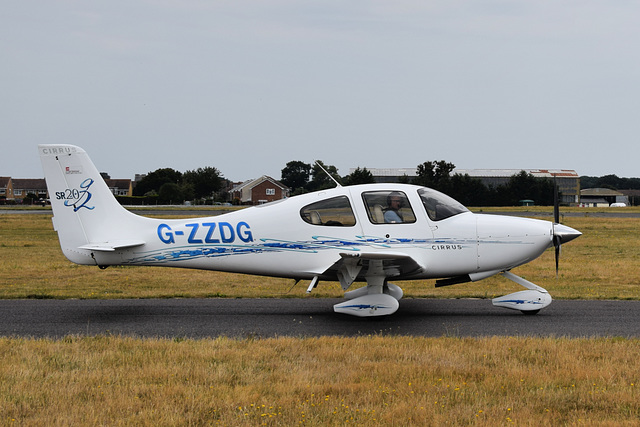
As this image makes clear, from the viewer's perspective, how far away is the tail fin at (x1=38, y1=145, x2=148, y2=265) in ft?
37.4

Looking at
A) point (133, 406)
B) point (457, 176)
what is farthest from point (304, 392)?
point (457, 176)

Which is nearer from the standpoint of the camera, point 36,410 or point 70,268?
point 36,410

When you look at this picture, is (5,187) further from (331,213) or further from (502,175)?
(331,213)

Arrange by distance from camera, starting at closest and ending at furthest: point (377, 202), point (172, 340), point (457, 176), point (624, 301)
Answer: point (172, 340), point (377, 202), point (624, 301), point (457, 176)

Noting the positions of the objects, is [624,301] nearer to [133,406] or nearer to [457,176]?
[133,406]

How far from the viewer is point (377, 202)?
437 inches

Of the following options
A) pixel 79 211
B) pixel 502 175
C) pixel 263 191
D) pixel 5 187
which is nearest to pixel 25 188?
pixel 5 187

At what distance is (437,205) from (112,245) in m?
5.67

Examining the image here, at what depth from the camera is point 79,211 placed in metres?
11.5

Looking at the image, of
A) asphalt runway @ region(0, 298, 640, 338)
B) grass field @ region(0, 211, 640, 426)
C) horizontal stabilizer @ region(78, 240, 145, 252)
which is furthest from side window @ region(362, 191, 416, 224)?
horizontal stabilizer @ region(78, 240, 145, 252)

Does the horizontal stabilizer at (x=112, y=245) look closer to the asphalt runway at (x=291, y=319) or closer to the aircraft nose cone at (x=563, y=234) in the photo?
the asphalt runway at (x=291, y=319)

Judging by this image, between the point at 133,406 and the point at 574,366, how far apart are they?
470 centimetres

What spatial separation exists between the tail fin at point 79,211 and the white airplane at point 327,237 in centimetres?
2

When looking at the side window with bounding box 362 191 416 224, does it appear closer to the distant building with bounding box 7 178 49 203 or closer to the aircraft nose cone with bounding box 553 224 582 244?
the aircraft nose cone with bounding box 553 224 582 244
